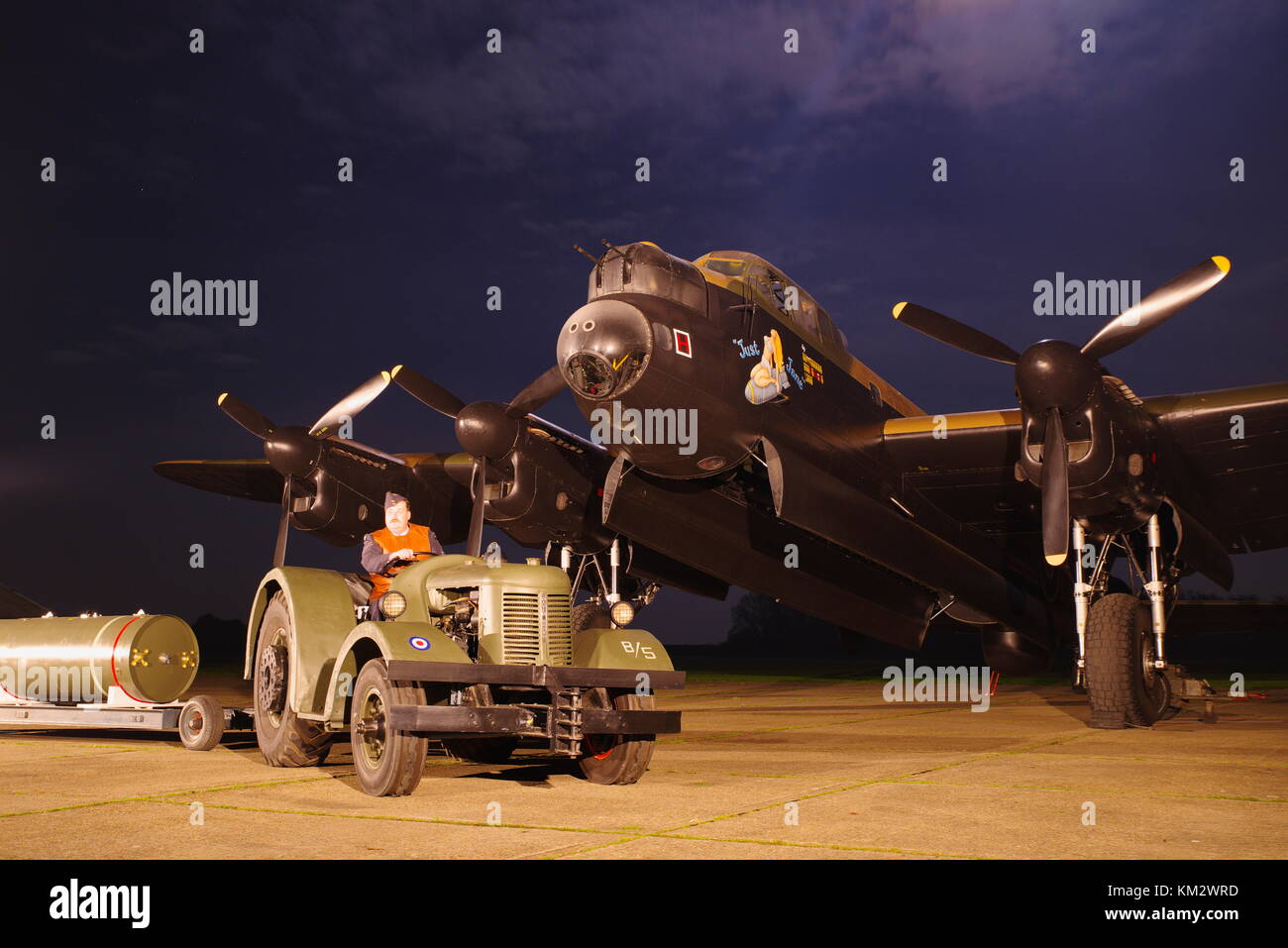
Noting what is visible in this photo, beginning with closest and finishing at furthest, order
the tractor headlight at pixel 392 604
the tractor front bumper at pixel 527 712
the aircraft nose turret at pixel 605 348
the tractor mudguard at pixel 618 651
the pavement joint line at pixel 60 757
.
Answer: the tractor front bumper at pixel 527 712
the tractor headlight at pixel 392 604
the tractor mudguard at pixel 618 651
the pavement joint line at pixel 60 757
the aircraft nose turret at pixel 605 348

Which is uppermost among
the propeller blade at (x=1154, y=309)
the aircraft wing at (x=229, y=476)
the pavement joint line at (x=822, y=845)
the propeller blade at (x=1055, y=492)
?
the propeller blade at (x=1154, y=309)

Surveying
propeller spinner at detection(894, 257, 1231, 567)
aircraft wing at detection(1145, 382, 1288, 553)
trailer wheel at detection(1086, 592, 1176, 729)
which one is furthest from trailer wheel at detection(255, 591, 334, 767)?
aircraft wing at detection(1145, 382, 1288, 553)

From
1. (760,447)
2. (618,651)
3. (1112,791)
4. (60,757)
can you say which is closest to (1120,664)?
(760,447)

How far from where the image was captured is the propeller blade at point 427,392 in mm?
18234

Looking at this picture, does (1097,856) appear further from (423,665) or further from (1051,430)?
(1051,430)

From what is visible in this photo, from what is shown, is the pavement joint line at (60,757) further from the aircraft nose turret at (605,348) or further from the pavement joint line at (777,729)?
the aircraft nose turret at (605,348)

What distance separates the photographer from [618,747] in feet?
26.7

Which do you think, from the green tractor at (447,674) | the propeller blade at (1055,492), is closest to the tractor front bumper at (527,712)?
the green tractor at (447,674)

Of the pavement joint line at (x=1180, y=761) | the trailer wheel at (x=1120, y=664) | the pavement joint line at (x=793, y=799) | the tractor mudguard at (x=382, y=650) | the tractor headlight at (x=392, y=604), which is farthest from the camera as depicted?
the trailer wheel at (x=1120, y=664)

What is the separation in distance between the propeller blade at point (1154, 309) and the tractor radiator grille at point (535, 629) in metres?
8.73

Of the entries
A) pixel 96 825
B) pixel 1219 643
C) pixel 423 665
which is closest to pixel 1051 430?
pixel 423 665

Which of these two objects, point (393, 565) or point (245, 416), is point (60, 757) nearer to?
point (393, 565)

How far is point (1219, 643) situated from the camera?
3831 inches

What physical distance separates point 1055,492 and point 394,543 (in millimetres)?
8242
